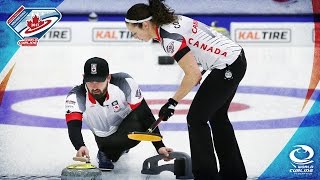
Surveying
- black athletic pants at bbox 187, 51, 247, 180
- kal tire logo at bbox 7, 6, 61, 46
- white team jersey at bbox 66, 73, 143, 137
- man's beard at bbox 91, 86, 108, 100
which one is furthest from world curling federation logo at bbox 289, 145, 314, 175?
kal tire logo at bbox 7, 6, 61, 46

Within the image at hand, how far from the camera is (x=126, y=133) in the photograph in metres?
5.02

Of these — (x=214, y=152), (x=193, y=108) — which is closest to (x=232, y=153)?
(x=214, y=152)

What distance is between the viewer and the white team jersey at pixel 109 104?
15.8 ft

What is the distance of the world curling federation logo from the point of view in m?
4.95

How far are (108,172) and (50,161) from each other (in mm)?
401

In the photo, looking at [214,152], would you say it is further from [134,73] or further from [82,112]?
[134,73]

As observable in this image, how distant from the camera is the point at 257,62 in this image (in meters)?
8.02

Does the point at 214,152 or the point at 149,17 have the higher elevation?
the point at 149,17

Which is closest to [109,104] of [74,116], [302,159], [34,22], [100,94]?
[100,94]

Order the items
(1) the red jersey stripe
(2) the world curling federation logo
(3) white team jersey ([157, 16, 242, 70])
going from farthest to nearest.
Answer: (2) the world curling federation logo → (1) the red jersey stripe → (3) white team jersey ([157, 16, 242, 70])

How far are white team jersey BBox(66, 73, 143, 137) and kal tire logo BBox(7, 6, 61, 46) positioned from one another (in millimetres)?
611

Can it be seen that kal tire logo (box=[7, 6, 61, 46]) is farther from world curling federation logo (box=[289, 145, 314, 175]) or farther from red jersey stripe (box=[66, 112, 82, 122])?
world curling federation logo (box=[289, 145, 314, 175])

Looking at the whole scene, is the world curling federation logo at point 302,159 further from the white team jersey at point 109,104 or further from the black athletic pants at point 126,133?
the white team jersey at point 109,104

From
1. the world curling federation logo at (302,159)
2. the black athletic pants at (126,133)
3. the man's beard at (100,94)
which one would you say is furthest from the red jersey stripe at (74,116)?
the world curling federation logo at (302,159)
